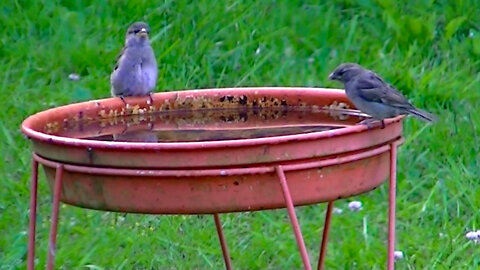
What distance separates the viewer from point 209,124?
4062 millimetres

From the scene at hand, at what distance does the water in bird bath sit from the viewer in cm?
380

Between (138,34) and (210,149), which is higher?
(138,34)

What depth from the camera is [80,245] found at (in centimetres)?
529

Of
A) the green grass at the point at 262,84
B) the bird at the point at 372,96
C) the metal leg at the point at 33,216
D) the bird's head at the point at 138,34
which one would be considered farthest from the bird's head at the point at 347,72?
the metal leg at the point at 33,216

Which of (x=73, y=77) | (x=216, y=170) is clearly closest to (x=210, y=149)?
(x=216, y=170)

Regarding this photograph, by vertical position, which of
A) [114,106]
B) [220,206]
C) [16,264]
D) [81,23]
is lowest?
[16,264]

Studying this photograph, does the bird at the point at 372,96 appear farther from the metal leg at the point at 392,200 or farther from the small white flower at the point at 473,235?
the small white flower at the point at 473,235

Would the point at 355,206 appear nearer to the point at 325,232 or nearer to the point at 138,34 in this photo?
the point at 325,232

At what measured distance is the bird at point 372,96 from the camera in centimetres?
420

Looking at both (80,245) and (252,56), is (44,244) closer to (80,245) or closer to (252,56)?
(80,245)

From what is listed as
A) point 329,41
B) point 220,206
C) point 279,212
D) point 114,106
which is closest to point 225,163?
point 220,206

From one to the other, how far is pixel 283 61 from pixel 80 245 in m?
2.31

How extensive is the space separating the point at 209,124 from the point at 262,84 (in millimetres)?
2802

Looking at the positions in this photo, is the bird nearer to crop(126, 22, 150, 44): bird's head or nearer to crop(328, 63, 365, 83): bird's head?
crop(328, 63, 365, 83): bird's head
